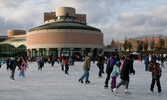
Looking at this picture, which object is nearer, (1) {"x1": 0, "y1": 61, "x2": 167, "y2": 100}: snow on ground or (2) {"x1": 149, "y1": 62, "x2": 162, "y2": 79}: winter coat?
(1) {"x1": 0, "y1": 61, "x2": 167, "y2": 100}: snow on ground

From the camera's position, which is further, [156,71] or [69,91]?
[69,91]

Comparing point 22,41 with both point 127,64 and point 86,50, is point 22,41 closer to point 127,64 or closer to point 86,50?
point 86,50

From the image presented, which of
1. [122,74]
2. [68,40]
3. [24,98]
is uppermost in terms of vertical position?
[68,40]

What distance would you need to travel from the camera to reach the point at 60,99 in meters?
5.99

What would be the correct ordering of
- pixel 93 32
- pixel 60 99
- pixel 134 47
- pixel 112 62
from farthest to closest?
pixel 134 47 → pixel 93 32 → pixel 112 62 → pixel 60 99

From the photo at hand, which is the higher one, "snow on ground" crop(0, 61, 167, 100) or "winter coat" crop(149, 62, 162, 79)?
"winter coat" crop(149, 62, 162, 79)

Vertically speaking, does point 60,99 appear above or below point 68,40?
below

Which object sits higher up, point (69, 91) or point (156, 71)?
point (156, 71)

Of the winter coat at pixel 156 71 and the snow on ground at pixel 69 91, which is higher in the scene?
the winter coat at pixel 156 71

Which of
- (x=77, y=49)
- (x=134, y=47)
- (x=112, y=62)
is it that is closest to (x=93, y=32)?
(x=77, y=49)

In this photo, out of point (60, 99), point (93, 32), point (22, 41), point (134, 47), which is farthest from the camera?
point (134, 47)

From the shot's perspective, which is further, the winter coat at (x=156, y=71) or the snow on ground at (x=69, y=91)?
the winter coat at (x=156, y=71)

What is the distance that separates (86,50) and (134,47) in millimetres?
81169

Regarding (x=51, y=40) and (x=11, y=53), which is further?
(x=11, y=53)
